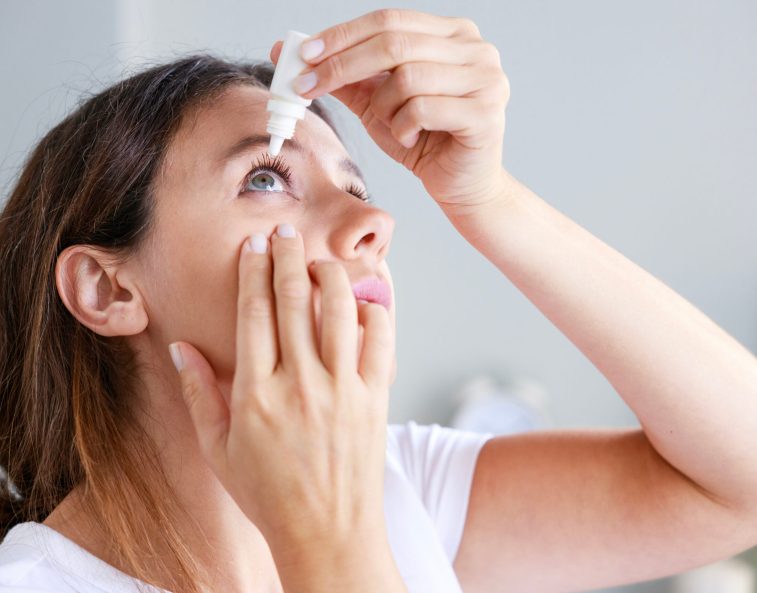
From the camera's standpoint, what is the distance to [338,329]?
28.3 inches

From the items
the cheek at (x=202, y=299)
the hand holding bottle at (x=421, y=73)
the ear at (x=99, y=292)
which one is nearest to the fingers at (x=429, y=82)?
the hand holding bottle at (x=421, y=73)

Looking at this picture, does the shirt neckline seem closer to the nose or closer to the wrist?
the nose

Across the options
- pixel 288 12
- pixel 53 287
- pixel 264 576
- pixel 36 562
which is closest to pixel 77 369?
pixel 53 287

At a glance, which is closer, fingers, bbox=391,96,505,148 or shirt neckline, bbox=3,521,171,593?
fingers, bbox=391,96,505,148

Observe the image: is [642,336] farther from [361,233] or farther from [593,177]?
[593,177]

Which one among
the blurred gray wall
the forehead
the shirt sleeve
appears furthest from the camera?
the blurred gray wall

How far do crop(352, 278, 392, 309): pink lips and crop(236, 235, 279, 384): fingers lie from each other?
0.12 m

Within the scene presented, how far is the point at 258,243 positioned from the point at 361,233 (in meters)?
0.11

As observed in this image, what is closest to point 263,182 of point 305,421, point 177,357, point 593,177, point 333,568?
point 177,357

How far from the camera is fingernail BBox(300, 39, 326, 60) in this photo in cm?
72

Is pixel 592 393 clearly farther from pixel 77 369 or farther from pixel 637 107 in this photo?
A: pixel 77 369

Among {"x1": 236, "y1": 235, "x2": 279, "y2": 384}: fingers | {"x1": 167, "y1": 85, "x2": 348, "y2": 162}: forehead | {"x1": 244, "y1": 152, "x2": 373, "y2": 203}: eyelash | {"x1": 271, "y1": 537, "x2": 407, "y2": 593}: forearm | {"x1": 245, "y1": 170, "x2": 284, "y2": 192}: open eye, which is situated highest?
{"x1": 167, "y1": 85, "x2": 348, "y2": 162}: forehead

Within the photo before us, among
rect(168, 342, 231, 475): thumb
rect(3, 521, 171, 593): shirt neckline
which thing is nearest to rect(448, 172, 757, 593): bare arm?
rect(168, 342, 231, 475): thumb

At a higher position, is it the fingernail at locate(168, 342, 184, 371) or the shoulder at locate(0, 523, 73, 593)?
the fingernail at locate(168, 342, 184, 371)
